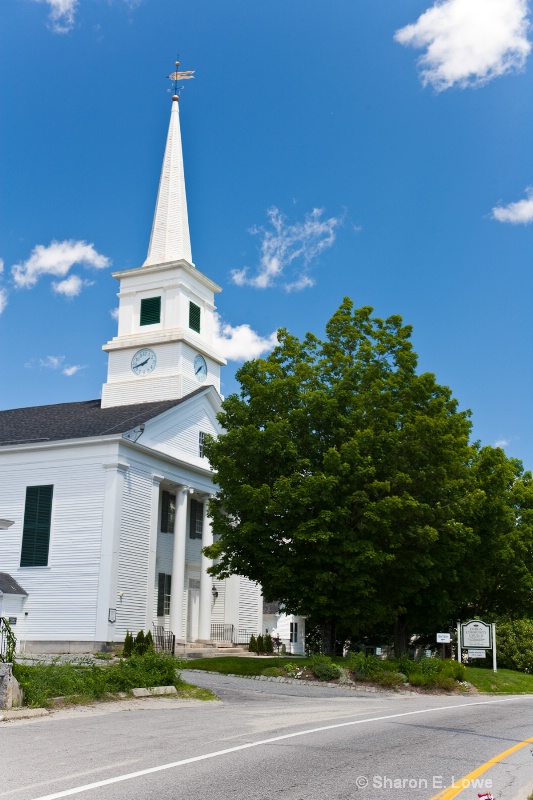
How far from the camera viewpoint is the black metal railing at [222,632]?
38188 mm

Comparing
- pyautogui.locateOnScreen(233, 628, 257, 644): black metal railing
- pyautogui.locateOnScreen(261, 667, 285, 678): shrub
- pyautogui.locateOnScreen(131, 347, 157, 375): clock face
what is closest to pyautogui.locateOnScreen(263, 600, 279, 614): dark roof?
pyautogui.locateOnScreen(233, 628, 257, 644): black metal railing

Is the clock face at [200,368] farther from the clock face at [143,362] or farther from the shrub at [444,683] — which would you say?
the shrub at [444,683]

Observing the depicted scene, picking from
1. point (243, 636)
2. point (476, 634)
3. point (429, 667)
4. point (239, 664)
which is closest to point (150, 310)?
point (243, 636)

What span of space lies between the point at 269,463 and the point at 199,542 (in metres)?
12.5

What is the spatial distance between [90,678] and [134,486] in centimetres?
1665

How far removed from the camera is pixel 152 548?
110 ft

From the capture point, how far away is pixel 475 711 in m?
19.1

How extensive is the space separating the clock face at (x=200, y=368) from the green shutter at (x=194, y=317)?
167 cm

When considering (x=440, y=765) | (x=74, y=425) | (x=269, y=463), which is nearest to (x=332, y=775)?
(x=440, y=765)

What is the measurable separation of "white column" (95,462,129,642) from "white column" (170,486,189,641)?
14.1 feet

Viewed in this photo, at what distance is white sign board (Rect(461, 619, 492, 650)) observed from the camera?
101 ft

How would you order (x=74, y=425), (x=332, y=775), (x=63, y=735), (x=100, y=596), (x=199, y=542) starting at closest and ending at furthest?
(x=332, y=775)
(x=63, y=735)
(x=100, y=596)
(x=74, y=425)
(x=199, y=542)

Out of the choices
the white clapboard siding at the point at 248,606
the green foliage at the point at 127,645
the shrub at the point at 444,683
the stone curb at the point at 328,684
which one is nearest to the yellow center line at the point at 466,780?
the stone curb at the point at 328,684

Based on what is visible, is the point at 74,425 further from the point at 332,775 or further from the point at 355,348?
the point at 332,775
